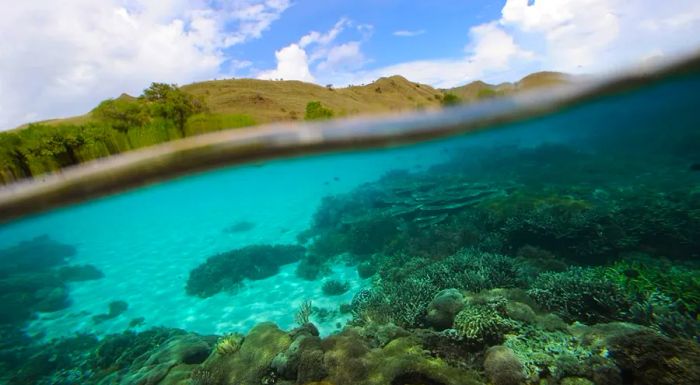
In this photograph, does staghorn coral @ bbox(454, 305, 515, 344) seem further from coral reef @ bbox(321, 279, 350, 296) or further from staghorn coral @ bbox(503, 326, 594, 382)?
coral reef @ bbox(321, 279, 350, 296)

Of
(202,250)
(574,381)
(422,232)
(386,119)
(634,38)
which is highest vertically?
(634,38)

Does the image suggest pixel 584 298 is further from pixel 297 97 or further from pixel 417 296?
pixel 297 97

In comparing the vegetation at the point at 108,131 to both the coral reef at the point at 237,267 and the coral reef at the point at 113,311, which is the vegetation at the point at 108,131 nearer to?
the coral reef at the point at 237,267

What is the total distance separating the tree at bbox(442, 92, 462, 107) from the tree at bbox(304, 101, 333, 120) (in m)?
5.08

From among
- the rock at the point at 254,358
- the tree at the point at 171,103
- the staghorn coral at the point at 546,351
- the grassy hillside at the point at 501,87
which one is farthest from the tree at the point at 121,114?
the grassy hillside at the point at 501,87

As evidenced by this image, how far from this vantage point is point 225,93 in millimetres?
13922

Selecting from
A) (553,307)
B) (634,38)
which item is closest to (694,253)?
(553,307)

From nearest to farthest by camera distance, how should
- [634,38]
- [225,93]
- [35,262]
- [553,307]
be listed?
[553,307], [634,38], [225,93], [35,262]

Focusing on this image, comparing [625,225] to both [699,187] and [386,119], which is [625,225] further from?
[386,119]

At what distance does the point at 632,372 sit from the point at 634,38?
11.2 m

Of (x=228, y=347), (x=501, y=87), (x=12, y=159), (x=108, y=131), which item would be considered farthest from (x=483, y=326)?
(x=12, y=159)

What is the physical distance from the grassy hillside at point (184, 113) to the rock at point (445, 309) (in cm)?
835

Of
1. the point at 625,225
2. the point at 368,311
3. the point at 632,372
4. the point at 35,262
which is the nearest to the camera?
the point at 632,372

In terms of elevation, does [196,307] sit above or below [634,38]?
below
